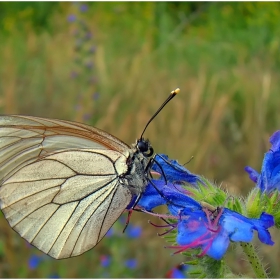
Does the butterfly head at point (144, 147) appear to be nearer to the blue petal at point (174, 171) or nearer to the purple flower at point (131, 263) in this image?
the blue petal at point (174, 171)

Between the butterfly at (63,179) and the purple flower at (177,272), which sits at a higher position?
the butterfly at (63,179)

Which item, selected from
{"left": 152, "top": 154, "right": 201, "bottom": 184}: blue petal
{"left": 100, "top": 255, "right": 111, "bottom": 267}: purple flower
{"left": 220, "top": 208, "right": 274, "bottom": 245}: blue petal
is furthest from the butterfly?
{"left": 100, "top": 255, "right": 111, "bottom": 267}: purple flower

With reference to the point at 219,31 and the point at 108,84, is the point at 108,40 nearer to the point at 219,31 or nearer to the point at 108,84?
the point at 219,31

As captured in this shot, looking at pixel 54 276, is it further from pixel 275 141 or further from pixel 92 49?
pixel 275 141

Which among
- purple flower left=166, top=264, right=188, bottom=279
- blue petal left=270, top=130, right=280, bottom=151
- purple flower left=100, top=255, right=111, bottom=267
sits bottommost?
purple flower left=100, top=255, right=111, bottom=267

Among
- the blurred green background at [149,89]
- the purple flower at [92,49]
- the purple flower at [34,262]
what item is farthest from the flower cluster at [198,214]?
the purple flower at [92,49]

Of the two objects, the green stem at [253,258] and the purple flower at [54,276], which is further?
the purple flower at [54,276]

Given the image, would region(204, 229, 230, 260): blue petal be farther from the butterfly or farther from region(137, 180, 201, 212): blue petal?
the butterfly

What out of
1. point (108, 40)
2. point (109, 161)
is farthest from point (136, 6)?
point (109, 161)

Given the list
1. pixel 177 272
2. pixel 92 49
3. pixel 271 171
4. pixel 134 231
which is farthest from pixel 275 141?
pixel 92 49
